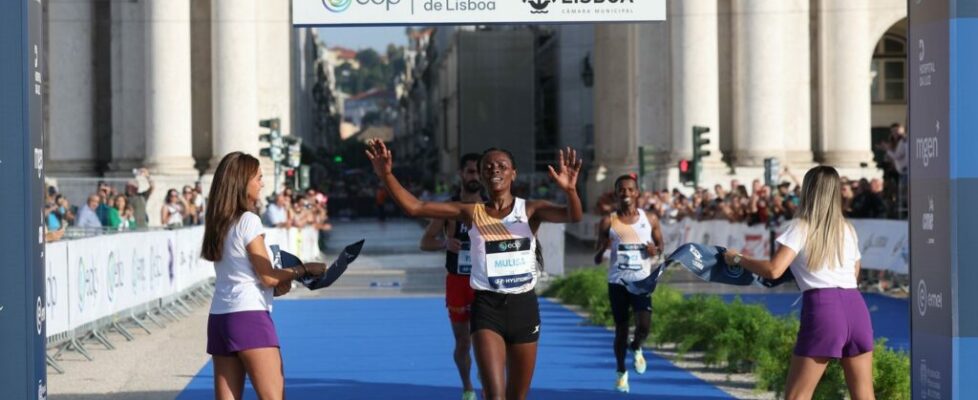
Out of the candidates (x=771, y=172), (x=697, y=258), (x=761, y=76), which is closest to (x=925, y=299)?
(x=697, y=258)

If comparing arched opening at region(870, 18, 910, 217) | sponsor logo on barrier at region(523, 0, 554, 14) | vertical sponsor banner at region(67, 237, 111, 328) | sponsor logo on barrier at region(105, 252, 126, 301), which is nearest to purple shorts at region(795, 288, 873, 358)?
sponsor logo on barrier at region(523, 0, 554, 14)

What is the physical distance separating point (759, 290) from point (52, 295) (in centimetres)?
1522

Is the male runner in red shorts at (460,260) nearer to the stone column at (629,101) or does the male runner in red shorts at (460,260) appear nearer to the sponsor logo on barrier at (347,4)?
the sponsor logo on barrier at (347,4)

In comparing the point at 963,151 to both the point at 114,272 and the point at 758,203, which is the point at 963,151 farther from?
the point at 758,203

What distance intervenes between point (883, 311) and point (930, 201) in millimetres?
14579

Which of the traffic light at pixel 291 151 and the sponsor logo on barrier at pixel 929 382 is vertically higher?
the traffic light at pixel 291 151

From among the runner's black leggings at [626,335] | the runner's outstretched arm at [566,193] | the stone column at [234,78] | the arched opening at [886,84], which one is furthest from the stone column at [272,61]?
the runner's outstretched arm at [566,193]

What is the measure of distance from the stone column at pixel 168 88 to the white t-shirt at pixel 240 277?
33771mm

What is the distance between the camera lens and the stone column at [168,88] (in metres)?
42.6

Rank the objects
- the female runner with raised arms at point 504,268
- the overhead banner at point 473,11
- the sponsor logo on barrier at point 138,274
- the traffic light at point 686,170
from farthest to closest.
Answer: the traffic light at point 686,170
the sponsor logo on barrier at point 138,274
the overhead banner at point 473,11
the female runner with raised arms at point 504,268

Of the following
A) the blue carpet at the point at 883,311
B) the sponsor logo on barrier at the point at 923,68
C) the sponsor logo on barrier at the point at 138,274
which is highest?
the sponsor logo on barrier at the point at 923,68

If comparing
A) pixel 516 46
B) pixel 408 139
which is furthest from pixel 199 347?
pixel 408 139

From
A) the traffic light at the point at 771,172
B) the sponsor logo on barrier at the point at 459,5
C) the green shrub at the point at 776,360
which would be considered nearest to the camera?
the green shrub at the point at 776,360

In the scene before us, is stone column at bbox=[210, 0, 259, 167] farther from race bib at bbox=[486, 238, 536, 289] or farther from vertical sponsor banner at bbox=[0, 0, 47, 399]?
vertical sponsor banner at bbox=[0, 0, 47, 399]
